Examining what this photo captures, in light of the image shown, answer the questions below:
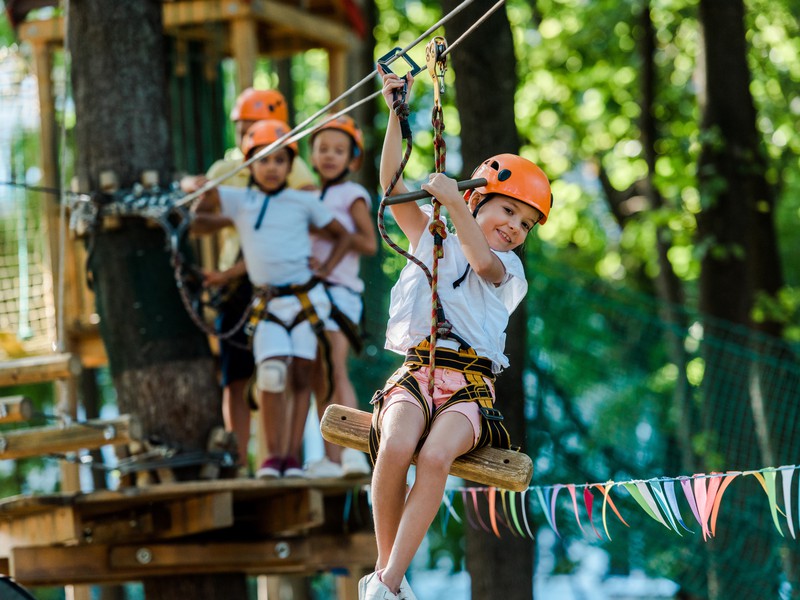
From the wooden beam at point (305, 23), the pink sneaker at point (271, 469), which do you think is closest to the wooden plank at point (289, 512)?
the pink sneaker at point (271, 469)

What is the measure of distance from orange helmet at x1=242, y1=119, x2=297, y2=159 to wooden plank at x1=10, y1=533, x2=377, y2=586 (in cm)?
216

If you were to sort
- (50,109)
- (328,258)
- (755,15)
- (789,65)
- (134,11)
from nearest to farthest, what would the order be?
(328,258), (134,11), (50,109), (755,15), (789,65)

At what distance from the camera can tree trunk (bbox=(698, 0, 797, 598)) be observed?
434 inches

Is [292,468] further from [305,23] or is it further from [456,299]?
[305,23]

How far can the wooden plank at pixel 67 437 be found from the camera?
21.8 feet

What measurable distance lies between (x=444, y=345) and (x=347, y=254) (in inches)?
107

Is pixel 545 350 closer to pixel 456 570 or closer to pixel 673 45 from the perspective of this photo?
pixel 673 45

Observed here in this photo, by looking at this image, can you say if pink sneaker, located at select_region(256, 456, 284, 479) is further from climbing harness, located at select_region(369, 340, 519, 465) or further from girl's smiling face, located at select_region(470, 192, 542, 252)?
girl's smiling face, located at select_region(470, 192, 542, 252)

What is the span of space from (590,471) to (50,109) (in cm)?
500

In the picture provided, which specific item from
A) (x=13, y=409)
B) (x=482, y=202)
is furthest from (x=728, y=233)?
(x=482, y=202)

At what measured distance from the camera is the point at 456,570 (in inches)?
720

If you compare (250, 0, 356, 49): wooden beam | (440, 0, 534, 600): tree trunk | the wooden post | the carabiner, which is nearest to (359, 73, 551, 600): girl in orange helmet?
→ the carabiner

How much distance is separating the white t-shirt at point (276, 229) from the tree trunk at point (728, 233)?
4.71 meters

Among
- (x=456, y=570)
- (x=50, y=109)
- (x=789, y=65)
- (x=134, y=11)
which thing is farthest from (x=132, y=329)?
(x=456, y=570)
